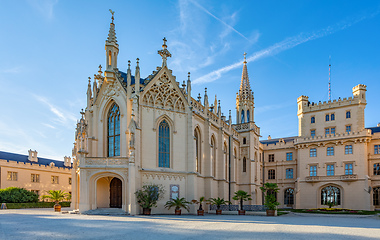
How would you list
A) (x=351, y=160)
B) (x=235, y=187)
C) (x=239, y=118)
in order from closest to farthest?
(x=235, y=187), (x=351, y=160), (x=239, y=118)

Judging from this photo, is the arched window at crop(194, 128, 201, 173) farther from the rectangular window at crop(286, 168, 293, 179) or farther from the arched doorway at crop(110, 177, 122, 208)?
the rectangular window at crop(286, 168, 293, 179)

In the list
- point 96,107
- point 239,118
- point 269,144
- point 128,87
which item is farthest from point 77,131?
point 269,144

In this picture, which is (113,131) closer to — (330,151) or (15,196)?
(15,196)

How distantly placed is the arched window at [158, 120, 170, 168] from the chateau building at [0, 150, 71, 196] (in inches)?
1188

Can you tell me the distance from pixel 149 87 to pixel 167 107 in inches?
106

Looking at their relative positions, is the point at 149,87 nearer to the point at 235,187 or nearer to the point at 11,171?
the point at 235,187

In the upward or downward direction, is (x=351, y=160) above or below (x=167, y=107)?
below

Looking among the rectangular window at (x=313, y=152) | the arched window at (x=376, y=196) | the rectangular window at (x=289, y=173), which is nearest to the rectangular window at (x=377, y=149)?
the arched window at (x=376, y=196)

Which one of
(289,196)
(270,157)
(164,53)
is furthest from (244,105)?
(164,53)

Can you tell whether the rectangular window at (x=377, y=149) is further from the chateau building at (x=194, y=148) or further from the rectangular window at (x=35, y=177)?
the rectangular window at (x=35, y=177)

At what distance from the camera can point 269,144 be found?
62281mm

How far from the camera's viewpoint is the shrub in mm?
41719

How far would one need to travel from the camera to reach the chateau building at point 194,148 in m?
30.7

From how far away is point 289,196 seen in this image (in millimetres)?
58125
